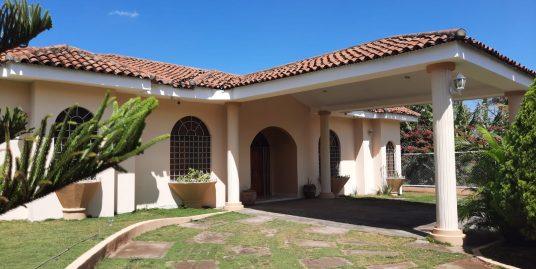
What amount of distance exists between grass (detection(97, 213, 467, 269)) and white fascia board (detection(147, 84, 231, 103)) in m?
3.74

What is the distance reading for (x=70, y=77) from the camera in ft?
29.6

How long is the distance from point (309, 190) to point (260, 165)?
2.23m

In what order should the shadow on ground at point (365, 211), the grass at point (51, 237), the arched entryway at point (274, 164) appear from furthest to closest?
the arched entryway at point (274, 164) → the shadow on ground at point (365, 211) → the grass at point (51, 237)

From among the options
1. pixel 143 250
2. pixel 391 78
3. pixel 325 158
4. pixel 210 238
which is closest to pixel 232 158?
pixel 325 158

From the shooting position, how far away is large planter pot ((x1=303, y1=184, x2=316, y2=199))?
1535 centimetres

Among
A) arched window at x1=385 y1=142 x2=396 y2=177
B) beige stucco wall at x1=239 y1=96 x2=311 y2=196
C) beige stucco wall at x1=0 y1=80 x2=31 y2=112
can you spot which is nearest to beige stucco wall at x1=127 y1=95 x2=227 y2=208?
beige stucco wall at x1=239 y1=96 x2=311 y2=196

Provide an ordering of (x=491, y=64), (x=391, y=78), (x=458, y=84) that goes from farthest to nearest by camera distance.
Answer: (x=391, y=78)
(x=491, y=64)
(x=458, y=84)

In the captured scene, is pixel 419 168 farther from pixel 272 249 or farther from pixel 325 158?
pixel 272 249

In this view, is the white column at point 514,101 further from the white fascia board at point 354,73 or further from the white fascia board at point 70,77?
the white fascia board at point 70,77

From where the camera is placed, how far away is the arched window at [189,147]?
1229 centimetres

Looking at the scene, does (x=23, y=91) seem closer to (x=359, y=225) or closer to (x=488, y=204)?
(x=359, y=225)

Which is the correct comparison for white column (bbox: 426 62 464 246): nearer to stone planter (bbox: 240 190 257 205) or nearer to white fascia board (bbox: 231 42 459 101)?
white fascia board (bbox: 231 42 459 101)

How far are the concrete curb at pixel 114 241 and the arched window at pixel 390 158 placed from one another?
11625mm

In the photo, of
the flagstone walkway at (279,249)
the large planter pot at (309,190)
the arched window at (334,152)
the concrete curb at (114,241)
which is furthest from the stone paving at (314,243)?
the arched window at (334,152)
